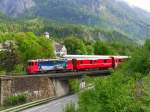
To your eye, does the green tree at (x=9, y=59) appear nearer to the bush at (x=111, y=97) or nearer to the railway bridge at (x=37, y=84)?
the railway bridge at (x=37, y=84)

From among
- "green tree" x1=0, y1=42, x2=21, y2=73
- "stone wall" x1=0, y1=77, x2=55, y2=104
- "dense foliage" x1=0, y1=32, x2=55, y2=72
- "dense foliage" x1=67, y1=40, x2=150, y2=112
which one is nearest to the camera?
"dense foliage" x1=67, y1=40, x2=150, y2=112

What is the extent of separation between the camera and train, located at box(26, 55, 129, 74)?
9638 centimetres

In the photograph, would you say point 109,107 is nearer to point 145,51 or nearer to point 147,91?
point 147,91

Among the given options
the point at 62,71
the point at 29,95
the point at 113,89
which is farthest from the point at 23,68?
the point at 113,89

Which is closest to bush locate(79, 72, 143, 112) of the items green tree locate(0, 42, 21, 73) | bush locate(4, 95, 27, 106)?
bush locate(4, 95, 27, 106)

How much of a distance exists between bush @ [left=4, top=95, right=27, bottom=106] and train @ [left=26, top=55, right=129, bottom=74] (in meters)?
9.83

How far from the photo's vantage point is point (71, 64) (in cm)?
9956

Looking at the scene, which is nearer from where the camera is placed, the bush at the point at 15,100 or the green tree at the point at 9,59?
the bush at the point at 15,100

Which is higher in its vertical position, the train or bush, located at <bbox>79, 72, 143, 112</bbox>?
the train

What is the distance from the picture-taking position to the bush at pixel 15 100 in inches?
3276

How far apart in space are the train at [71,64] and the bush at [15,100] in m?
9.83

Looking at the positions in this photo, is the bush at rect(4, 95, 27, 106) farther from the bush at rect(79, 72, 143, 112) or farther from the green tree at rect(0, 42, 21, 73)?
the bush at rect(79, 72, 143, 112)

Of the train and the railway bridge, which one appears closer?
the railway bridge

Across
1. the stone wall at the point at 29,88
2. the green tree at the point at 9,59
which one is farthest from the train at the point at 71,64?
the green tree at the point at 9,59
